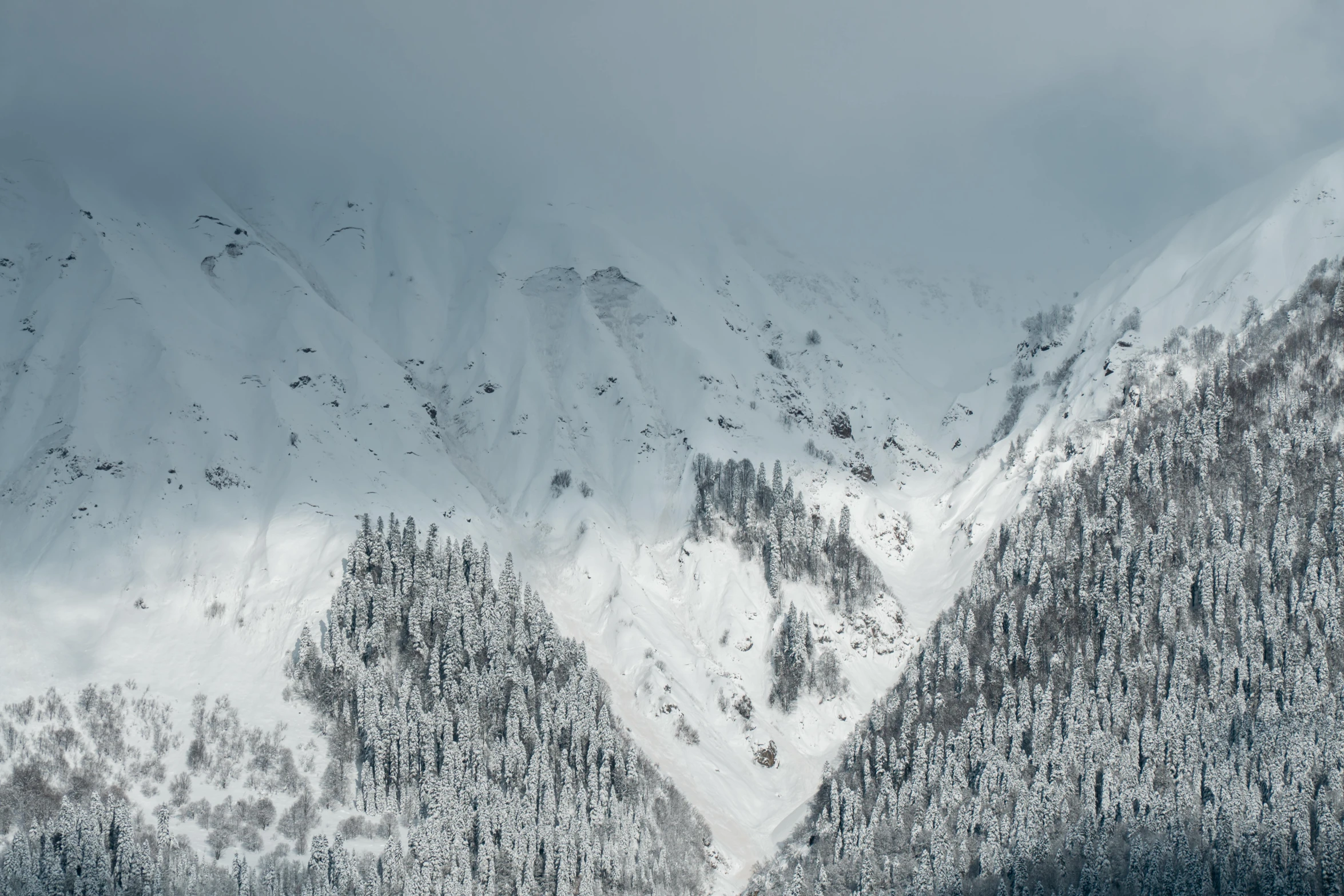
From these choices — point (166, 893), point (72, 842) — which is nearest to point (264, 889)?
point (166, 893)

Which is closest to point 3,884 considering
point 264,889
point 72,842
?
point 72,842

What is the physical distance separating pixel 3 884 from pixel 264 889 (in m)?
29.7

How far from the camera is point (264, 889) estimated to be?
653 ft

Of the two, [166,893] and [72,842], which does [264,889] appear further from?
[72,842]

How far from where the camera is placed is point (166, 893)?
196500 mm

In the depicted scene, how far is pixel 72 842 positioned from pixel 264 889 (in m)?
23.4

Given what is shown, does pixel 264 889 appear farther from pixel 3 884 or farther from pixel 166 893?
pixel 3 884

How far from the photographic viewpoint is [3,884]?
191125 mm

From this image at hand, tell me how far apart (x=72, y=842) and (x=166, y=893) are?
12860 millimetres

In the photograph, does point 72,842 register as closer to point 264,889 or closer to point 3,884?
point 3,884

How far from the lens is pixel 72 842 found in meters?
196

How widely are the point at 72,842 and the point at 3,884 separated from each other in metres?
8.82
